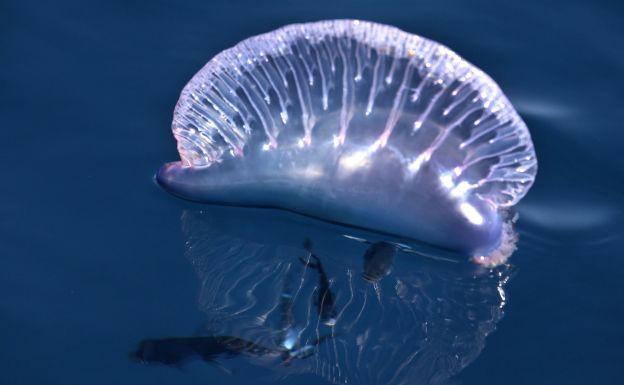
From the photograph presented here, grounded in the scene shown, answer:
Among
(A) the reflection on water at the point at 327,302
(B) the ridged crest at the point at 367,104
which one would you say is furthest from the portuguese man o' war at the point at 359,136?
(A) the reflection on water at the point at 327,302

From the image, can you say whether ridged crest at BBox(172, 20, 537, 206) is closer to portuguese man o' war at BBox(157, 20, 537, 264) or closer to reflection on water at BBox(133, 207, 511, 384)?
portuguese man o' war at BBox(157, 20, 537, 264)

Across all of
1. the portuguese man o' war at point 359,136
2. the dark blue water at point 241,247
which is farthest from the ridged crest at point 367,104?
the dark blue water at point 241,247

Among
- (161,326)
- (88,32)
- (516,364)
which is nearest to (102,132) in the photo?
(88,32)

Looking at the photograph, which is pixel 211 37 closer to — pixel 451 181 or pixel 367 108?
pixel 367 108

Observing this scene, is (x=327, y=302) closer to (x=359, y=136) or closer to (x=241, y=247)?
(x=241, y=247)

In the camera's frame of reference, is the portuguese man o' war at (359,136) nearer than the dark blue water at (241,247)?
No

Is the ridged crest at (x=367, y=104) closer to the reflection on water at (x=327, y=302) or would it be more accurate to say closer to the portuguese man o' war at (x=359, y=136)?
the portuguese man o' war at (x=359, y=136)

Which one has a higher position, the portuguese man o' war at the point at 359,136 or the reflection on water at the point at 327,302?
the portuguese man o' war at the point at 359,136

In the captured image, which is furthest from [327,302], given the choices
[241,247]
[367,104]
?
[367,104]
